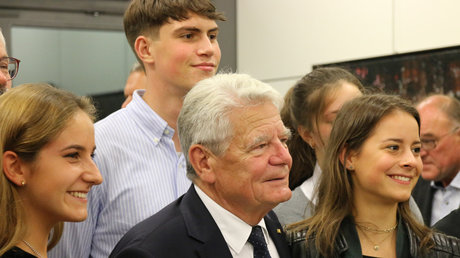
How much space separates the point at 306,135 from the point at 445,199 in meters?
1.45

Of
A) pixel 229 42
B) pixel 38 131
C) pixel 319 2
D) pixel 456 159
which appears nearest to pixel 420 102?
pixel 456 159

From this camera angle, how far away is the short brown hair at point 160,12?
2.49 metres

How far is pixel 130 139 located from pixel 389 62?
114 inches

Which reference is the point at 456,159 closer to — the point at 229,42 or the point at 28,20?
the point at 229,42

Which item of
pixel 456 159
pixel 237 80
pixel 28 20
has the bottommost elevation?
pixel 456 159

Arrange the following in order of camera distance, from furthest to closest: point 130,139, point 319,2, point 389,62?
point 319,2
point 389,62
point 130,139

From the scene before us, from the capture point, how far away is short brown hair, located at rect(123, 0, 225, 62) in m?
2.49

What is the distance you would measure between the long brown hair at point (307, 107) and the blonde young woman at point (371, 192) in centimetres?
35

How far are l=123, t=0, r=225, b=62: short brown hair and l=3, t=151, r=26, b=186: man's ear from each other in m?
0.81

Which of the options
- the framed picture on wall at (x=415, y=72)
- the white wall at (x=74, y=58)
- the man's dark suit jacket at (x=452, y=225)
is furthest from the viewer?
the white wall at (x=74, y=58)

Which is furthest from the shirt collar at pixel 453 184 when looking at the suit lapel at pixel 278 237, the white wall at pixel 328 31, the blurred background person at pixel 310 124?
the suit lapel at pixel 278 237

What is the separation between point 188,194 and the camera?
6.88ft

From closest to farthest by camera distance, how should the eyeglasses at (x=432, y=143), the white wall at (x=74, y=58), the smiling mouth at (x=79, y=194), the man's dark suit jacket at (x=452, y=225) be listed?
1. the smiling mouth at (x=79, y=194)
2. the man's dark suit jacket at (x=452, y=225)
3. the eyeglasses at (x=432, y=143)
4. the white wall at (x=74, y=58)

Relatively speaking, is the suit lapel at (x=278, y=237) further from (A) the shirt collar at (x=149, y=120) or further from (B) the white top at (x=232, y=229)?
(A) the shirt collar at (x=149, y=120)
